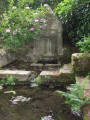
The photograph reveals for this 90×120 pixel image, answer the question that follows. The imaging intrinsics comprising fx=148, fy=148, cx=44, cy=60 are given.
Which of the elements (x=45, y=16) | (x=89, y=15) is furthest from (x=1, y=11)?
(x=89, y=15)

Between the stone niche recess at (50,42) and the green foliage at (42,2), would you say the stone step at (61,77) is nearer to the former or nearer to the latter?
the stone niche recess at (50,42)

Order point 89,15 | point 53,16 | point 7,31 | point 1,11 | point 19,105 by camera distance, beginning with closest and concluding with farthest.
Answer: point 19,105 < point 89,15 < point 7,31 < point 53,16 < point 1,11

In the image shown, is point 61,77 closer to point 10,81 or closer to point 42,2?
point 10,81

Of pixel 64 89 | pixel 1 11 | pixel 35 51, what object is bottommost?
pixel 64 89

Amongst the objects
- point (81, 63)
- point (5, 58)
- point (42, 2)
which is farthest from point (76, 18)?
point (42, 2)

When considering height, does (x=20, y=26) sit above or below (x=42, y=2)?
below

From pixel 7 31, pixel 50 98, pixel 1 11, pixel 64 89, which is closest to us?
pixel 50 98

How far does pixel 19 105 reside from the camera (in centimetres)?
329

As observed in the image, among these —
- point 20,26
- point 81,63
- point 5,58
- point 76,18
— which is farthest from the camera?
point 20,26

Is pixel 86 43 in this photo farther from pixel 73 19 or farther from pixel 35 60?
pixel 35 60

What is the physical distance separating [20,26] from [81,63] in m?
4.20

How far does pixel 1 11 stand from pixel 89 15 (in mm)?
7531

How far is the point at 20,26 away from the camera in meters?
7.54

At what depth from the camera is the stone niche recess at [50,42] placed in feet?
26.4
